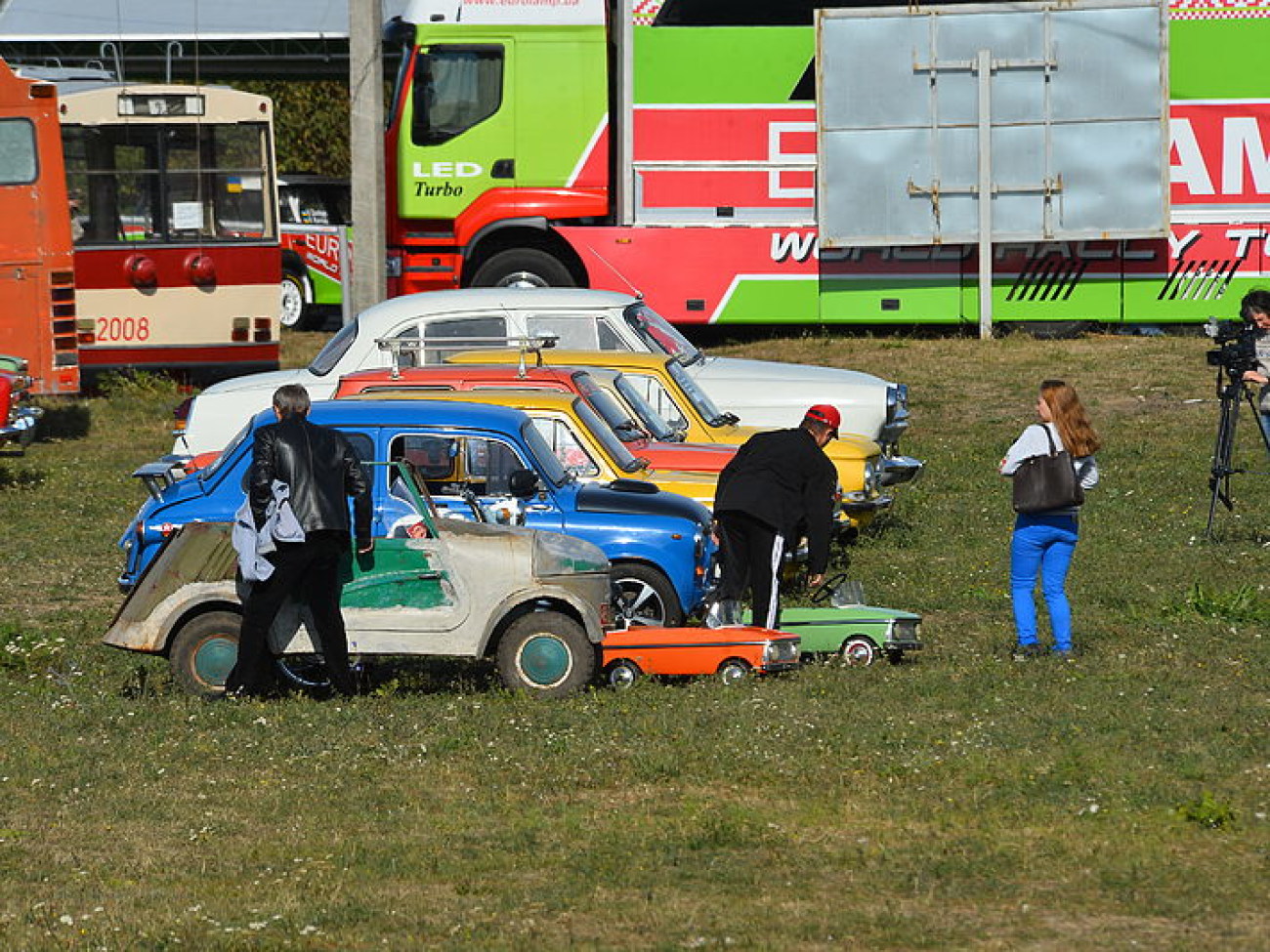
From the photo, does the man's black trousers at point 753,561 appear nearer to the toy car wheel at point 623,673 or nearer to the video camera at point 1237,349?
the toy car wheel at point 623,673

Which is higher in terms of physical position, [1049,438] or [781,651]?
[1049,438]

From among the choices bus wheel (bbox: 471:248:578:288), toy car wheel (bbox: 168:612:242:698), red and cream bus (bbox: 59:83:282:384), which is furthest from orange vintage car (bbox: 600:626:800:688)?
bus wheel (bbox: 471:248:578:288)

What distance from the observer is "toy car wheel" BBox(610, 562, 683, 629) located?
12.4 metres

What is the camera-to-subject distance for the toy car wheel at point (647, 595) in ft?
40.8

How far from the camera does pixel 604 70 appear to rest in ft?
86.9

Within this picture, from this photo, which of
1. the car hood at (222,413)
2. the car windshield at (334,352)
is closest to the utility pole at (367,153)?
the car windshield at (334,352)

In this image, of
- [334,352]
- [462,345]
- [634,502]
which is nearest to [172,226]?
[334,352]

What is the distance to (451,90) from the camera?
87.0 feet

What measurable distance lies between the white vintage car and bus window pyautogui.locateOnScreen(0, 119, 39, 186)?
20.0ft

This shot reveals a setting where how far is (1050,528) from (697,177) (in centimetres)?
1506

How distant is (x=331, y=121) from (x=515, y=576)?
2989 cm

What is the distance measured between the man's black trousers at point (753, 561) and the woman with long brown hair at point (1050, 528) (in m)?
1.29

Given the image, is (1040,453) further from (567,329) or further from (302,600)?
(567,329)

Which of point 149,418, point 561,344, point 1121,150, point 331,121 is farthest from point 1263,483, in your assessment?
point 331,121
